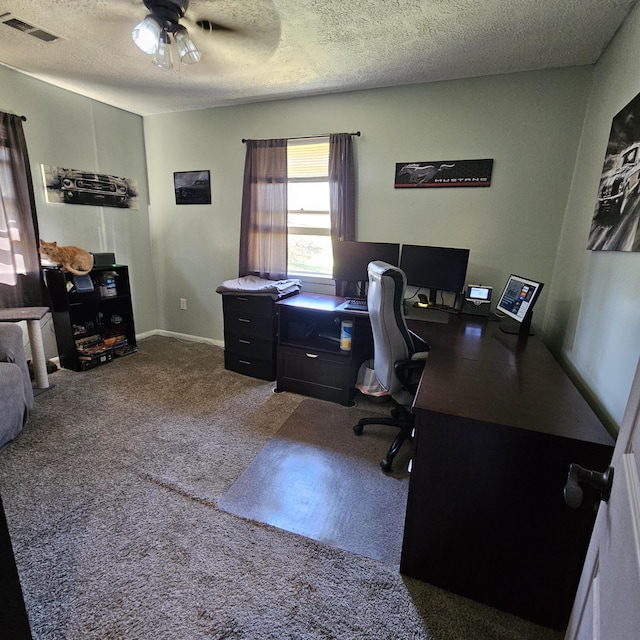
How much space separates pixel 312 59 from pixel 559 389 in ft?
8.12

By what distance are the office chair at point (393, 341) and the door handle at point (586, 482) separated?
1.20 m

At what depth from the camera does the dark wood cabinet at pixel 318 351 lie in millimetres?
2629

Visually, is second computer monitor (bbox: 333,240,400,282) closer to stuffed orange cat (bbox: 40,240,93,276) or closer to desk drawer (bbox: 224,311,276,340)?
desk drawer (bbox: 224,311,276,340)

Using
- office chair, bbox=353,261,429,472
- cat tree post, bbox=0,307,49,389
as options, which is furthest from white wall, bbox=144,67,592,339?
cat tree post, bbox=0,307,49,389

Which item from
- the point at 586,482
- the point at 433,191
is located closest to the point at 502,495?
the point at 586,482

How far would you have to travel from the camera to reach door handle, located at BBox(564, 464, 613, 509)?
638 mm

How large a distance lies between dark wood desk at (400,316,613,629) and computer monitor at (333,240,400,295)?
1560 millimetres

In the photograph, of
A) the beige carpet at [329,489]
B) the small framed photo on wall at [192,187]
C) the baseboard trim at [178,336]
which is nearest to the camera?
the beige carpet at [329,489]

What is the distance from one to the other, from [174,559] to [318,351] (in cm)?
162

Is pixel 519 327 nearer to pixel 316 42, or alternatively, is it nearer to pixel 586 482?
pixel 586 482

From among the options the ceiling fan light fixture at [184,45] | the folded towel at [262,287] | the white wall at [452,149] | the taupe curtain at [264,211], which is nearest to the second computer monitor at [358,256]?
the white wall at [452,149]

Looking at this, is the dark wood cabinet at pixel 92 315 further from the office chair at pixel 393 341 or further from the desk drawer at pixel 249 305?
the office chair at pixel 393 341

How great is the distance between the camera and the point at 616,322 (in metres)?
1.37

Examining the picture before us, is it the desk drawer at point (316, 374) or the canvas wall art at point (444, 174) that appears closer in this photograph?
the canvas wall art at point (444, 174)
